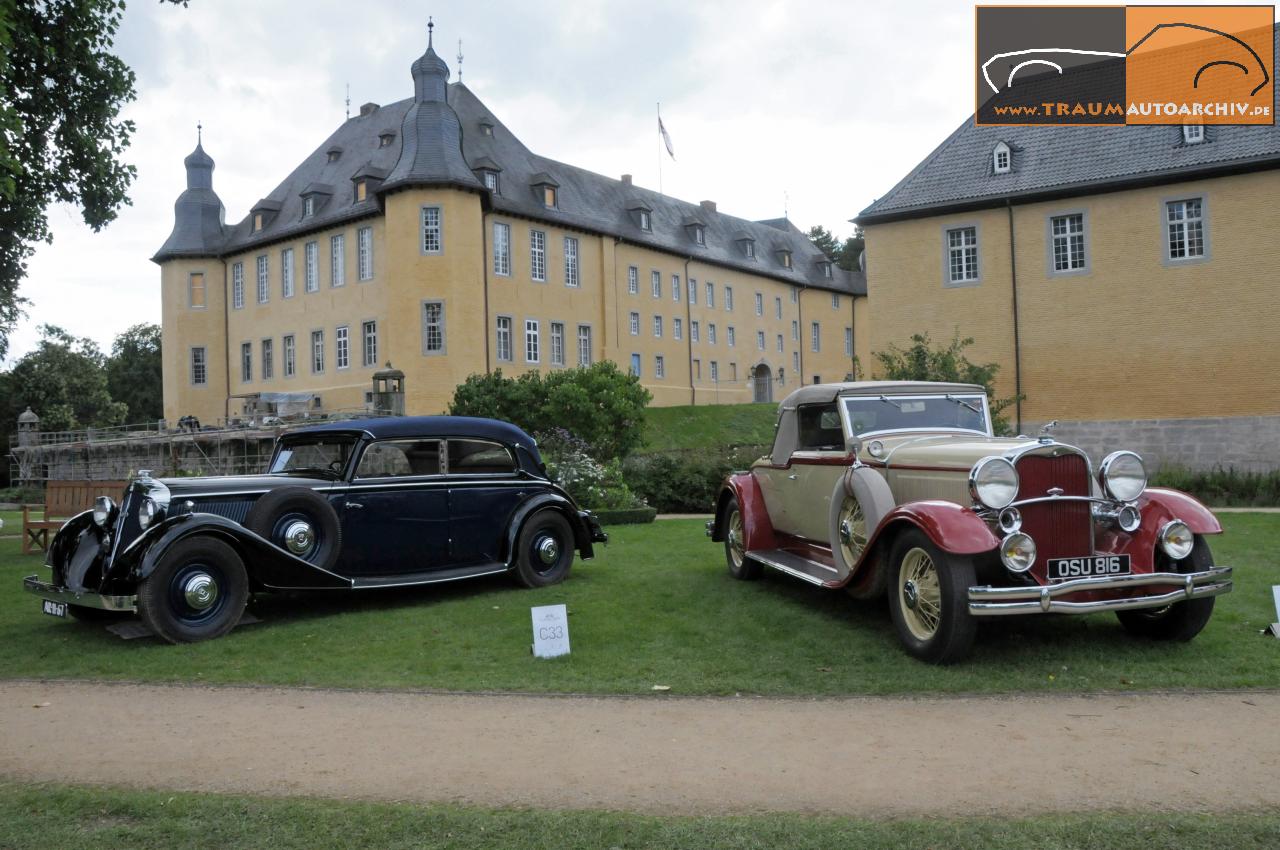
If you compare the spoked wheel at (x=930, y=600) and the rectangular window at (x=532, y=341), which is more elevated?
the rectangular window at (x=532, y=341)

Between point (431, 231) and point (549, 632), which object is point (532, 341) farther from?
point (549, 632)

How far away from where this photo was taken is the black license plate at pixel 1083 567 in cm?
634

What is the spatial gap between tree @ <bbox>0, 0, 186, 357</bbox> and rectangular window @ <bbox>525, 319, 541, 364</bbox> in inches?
1109

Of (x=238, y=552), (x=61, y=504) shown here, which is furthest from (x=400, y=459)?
(x=61, y=504)

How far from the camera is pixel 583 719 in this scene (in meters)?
5.48

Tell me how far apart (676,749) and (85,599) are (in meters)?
5.29

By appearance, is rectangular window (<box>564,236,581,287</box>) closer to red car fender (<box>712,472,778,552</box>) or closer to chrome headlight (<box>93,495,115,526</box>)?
red car fender (<box>712,472,778,552</box>)

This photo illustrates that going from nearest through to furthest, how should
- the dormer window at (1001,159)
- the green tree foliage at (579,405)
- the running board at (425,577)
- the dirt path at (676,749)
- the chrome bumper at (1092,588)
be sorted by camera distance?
the dirt path at (676,749)
the chrome bumper at (1092,588)
the running board at (425,577)
the green tree foliage at (579,405)
the dormer window at (1001,159)

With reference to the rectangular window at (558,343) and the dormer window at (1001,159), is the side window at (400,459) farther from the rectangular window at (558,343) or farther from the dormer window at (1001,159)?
the rectangular window at (558,343)

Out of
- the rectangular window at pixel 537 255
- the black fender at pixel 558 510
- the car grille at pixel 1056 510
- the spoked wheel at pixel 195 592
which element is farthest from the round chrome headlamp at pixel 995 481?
the rectangular window at pixel 537 255

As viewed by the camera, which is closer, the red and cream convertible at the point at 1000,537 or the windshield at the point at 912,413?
the red and cream convertible at the point at 1000,537

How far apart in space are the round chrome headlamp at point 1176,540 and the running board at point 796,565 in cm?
235

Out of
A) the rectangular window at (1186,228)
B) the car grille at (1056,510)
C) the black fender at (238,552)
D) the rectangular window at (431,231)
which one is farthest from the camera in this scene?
the rectangular window at (431,231)

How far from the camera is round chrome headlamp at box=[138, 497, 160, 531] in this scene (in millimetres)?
7762
